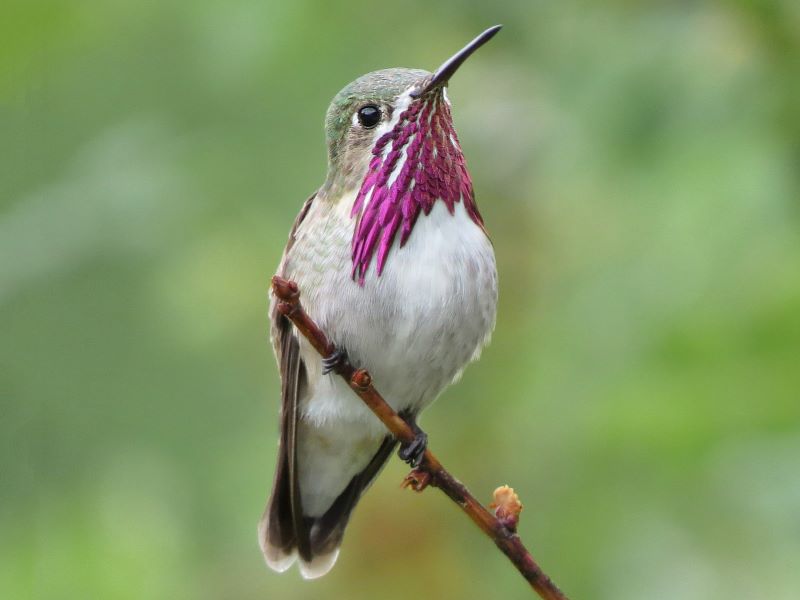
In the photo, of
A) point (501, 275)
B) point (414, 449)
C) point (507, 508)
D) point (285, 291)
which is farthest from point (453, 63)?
point (501, 275)

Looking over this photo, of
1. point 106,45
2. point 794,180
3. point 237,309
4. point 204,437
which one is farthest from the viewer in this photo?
point 204,437

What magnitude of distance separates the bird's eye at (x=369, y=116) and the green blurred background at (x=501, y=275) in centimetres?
63

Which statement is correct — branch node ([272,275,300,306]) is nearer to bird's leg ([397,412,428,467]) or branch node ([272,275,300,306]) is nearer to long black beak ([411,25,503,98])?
bird's leg ([397,412,428,467])

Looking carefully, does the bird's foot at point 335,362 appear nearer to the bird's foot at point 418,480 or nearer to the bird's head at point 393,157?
the bird's head at point 393,157

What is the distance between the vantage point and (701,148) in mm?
3672

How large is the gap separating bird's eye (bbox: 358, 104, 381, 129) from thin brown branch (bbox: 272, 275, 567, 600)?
923mm

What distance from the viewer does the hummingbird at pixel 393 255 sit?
3.51 metres

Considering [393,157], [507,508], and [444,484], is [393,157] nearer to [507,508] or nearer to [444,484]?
[444,484]

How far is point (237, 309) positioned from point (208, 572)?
1.15 m

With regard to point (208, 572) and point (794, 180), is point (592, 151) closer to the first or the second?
point (794, 180)

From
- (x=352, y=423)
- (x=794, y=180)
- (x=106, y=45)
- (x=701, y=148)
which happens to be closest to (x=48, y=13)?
(x=106, y=45)

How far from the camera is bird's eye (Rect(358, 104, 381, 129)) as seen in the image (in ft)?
12.0

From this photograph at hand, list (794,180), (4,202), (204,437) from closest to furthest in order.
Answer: (794,180), (204,437), (4,202)

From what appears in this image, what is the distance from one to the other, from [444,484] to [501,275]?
242 centimetres
